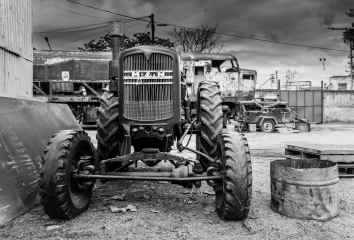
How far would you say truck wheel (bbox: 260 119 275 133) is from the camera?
624 inches

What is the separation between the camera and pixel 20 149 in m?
4.14

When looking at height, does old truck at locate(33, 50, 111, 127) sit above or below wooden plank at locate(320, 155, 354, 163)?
above

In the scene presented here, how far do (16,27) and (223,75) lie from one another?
10.9 m

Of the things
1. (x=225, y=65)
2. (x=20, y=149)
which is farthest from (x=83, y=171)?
(x=225, y=65)

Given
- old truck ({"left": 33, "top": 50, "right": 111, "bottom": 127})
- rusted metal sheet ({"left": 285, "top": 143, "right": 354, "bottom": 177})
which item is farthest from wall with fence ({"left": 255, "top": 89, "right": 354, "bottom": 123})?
rusted metal sheet ({"left": 285, "top": 143, "right": 354, "bottom": 177})

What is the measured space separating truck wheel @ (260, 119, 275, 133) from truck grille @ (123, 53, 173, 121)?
12392 mm

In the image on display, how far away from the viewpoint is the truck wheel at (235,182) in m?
3.26

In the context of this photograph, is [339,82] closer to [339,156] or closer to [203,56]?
[203,56]

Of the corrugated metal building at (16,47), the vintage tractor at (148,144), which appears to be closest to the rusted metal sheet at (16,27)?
the corrugated metal building at (16,47)

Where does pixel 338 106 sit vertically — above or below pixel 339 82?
below

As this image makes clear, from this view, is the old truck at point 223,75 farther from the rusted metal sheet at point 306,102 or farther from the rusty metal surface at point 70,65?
the rusted metal sheet at point 306,102

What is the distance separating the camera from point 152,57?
13.6 ft

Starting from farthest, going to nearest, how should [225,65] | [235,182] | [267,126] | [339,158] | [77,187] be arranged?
[225,65] < [267,126] < [339,158] < [77,187] < [235,182]

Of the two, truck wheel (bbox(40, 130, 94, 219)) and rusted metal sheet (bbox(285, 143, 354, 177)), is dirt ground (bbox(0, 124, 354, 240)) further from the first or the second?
rusted metal sheet (bbox(285, 143, 354, 177))
